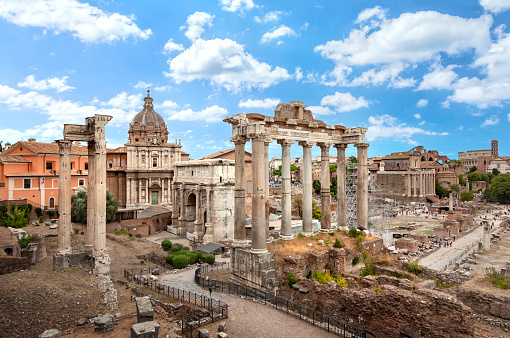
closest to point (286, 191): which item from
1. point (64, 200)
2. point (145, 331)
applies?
point (145, 331)

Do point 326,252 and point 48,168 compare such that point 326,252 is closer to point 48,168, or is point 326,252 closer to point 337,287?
point 337,287

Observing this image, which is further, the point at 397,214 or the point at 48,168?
the point at 397,214

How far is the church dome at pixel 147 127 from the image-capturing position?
5016 centimetres

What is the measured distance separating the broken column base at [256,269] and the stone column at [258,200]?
34cm

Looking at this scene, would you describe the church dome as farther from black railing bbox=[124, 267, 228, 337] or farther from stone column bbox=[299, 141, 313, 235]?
black railing bbox=[124, 267, 228, 337]

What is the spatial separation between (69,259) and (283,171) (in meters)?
11.9

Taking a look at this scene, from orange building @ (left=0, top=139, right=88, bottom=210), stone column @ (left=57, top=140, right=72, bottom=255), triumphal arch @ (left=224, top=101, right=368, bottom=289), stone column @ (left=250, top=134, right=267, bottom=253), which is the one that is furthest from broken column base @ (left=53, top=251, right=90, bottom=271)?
orange building @ (left=0, top=139, right=88, bottom=210)

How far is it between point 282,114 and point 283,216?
5411mm

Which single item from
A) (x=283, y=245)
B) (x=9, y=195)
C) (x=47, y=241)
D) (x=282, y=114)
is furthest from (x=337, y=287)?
(x=9, y=195)

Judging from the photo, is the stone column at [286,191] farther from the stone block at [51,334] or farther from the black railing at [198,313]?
the stone block at [51,334]

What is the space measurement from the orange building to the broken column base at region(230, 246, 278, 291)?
104 ft

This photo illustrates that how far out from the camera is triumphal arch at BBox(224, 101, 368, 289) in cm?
1466

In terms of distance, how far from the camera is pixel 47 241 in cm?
2548

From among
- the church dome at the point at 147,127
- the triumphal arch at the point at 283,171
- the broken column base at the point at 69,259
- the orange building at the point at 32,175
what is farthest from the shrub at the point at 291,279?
the church dome at the point at 147,127
